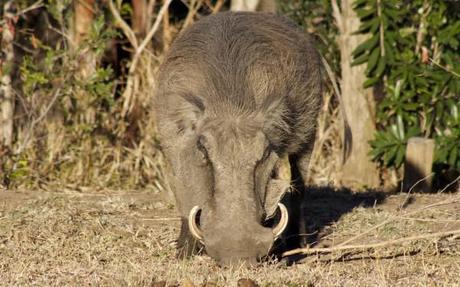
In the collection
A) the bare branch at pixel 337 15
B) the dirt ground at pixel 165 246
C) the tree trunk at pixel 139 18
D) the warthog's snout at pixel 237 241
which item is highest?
the bare branch at pixel 337 15

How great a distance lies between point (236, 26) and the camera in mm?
5668

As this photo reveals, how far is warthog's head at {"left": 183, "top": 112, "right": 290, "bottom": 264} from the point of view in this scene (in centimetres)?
440

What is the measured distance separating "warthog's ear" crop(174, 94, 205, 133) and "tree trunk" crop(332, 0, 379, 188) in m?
3.58

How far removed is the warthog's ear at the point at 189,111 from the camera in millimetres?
5031

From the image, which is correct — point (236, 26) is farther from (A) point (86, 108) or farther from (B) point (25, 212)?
(A) point (86, 108)

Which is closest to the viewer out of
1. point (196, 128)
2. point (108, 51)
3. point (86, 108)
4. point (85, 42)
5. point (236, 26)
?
point (196, 128)

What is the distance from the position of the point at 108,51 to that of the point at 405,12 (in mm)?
2934

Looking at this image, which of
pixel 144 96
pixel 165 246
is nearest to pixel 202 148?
pixel 165 246

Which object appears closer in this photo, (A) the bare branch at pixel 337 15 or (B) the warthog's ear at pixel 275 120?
(B) the warthog's ear at pixel 275 120

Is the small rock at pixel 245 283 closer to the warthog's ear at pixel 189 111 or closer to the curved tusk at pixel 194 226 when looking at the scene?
the curved tusk at pixel 194 226

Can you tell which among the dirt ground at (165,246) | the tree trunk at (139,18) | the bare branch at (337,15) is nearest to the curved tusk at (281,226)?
the dirt ground at (165,246)

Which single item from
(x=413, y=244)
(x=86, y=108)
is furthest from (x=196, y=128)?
(x=86, y=108)

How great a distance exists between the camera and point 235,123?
4859 millimetres

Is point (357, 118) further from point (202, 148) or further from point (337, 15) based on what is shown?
point (202, 148)
